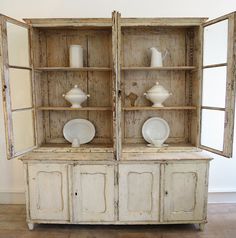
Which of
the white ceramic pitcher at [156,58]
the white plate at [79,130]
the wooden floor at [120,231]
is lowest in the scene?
the wooden floor at [120,231]

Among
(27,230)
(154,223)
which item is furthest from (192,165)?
(27,230)

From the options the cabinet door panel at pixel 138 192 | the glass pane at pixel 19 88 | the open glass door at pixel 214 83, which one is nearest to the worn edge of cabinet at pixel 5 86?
the glass pane at pixel 19 88

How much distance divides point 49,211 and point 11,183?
0.88 metres

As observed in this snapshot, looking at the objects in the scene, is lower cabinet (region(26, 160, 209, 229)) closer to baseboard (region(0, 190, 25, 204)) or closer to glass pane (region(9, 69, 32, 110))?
baseboard (region(0, 190, 25, 204))

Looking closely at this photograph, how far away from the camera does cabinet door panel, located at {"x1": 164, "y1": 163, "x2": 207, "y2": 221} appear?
2.42 metres

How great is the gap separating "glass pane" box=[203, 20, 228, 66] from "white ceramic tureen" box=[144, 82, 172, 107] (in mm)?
626

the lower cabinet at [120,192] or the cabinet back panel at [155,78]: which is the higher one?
the cabinet back panel at [155,78]

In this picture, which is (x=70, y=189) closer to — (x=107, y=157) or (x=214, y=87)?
(x=107, y=157)

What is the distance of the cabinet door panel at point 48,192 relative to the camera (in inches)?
95.7

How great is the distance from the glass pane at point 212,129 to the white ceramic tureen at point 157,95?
1.97ft

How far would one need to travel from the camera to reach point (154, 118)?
2898mm

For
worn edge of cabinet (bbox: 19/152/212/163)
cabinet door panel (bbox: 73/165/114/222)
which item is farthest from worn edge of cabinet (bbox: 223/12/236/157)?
cabinet door panel (bbox: 73/165/114/222)

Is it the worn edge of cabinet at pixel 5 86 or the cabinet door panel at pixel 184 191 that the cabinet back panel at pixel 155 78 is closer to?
the cabinet door panel at pixel 184 191

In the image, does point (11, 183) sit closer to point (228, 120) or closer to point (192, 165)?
point (192, 165)
